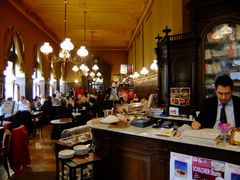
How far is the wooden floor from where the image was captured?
5215mm

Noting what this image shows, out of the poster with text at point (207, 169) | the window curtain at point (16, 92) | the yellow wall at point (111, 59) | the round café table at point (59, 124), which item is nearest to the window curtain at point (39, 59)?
the window curtain at point (16, 92)

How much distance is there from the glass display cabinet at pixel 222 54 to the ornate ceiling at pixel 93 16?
6066mm

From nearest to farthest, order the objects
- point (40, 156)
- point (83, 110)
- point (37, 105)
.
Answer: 1. point (40, 156)
2. point (83, 110)
3. point (37, 105)

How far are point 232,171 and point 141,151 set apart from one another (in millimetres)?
1061

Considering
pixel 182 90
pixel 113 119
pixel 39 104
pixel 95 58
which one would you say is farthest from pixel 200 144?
pixel 95 58

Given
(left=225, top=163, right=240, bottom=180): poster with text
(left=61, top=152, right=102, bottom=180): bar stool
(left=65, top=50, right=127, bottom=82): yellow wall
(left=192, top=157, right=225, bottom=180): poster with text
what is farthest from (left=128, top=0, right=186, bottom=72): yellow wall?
(left=65, top=50, right=127, bottom=82): yellow wall

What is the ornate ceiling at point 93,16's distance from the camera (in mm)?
10336

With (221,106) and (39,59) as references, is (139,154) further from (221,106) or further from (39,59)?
(39,59)

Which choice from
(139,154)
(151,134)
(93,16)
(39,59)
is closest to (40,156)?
(139,154)

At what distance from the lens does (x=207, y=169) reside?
2.45 metres

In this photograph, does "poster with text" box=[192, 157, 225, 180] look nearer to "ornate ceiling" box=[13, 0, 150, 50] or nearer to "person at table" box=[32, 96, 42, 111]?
"ornate ceiling" box=[13, 0, 150, 50]

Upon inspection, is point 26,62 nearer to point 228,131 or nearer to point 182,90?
point 182,90

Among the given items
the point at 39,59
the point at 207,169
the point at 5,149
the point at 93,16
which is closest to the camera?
the point at 207,169

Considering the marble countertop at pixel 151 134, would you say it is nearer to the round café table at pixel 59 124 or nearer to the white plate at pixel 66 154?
the white plate at pixel 66 154
